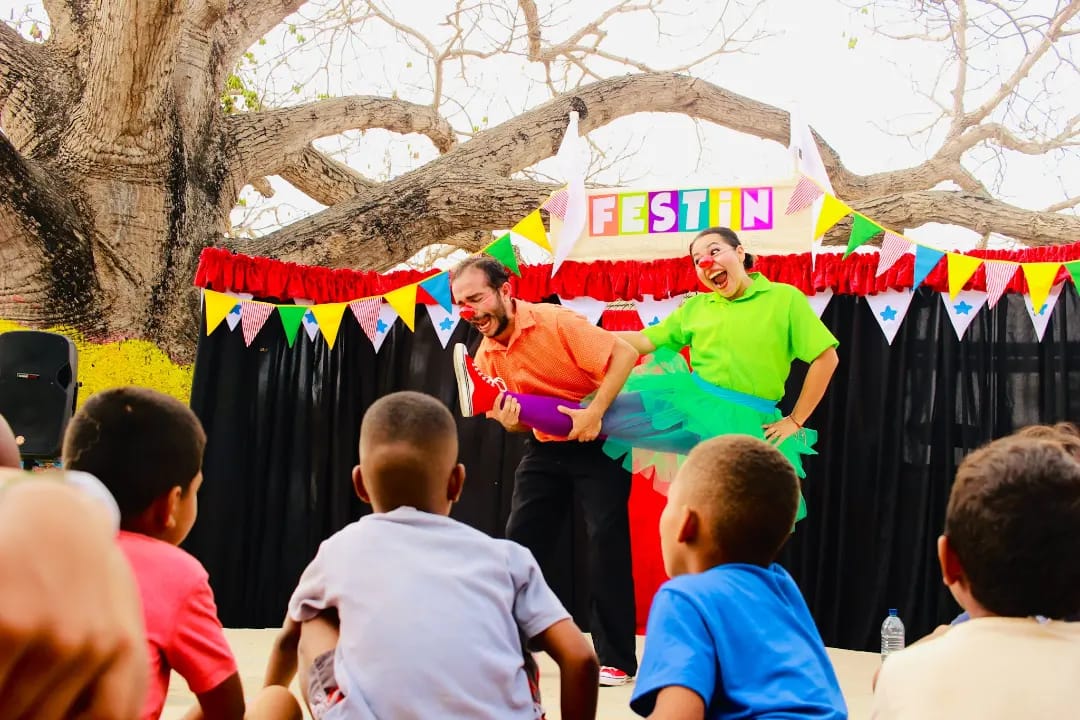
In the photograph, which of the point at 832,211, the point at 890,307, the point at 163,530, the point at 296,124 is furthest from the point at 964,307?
the point at 296,124

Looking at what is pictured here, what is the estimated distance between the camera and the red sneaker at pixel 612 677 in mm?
3475

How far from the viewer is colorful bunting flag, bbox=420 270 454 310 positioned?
190 inches

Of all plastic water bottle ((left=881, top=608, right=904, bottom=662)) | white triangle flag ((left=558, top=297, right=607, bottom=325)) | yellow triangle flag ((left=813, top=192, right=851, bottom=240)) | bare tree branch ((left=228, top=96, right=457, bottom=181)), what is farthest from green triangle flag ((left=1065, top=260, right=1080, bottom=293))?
bare tree branch ((left=228, top=96, right=457, bottom=181))

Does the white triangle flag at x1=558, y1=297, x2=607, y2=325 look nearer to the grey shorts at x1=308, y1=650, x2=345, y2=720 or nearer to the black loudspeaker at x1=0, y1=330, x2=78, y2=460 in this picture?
the black loudspeaker at x1=0, y1=330, x2=78, y2=460

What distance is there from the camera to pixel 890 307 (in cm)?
441

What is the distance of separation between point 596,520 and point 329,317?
2013 millimetres

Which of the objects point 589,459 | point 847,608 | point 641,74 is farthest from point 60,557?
point 641,74

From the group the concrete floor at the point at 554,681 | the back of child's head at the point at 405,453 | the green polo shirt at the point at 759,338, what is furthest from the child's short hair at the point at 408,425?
the green polo shirt at the point at 759,338

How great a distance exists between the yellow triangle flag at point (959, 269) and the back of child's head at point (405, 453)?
9.99 ft

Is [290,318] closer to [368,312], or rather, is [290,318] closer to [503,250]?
[368,312]

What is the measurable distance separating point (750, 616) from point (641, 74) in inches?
256

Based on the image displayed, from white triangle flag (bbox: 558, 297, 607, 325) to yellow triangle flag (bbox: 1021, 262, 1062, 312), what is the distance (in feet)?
6.19

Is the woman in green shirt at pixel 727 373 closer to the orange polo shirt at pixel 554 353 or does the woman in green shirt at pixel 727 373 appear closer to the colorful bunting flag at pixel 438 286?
the orange polo shirt at pixel 554 353

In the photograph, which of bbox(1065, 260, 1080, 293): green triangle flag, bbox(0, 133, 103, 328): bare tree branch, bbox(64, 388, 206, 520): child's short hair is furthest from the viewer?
bbox(0, 133, 103, 328): bare tree branch
